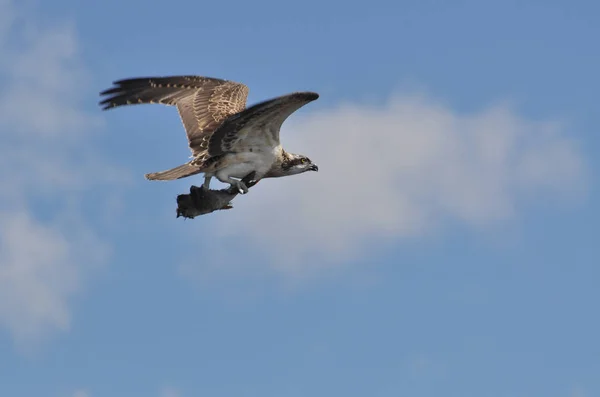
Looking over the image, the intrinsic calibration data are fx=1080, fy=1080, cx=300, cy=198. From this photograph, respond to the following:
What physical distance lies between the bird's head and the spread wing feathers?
107 cm

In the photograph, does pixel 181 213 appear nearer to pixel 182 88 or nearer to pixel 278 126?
pixel 278 126

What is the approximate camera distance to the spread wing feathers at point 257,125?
69.7 feet

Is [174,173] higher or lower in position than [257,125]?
lower

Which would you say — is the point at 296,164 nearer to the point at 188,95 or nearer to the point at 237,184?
the point at 237,184

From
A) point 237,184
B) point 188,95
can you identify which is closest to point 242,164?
point 237,184

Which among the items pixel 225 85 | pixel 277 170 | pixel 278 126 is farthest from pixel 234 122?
pixel 225 85

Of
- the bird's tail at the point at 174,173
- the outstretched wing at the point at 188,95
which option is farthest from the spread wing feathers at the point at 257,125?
the outstretched wing at the point at 188,95

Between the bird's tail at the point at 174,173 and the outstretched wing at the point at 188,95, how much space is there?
11.3ft

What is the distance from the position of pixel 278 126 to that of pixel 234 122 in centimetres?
113

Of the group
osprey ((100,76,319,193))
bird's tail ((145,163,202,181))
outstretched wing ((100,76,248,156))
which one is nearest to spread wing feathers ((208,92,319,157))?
osprey ((100,76,319,193))

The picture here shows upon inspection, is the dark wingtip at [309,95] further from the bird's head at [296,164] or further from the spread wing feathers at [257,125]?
the bird's head at [296,164]

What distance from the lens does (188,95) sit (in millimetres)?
27984

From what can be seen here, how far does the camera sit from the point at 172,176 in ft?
74.7

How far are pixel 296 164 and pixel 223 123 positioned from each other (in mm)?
3130
